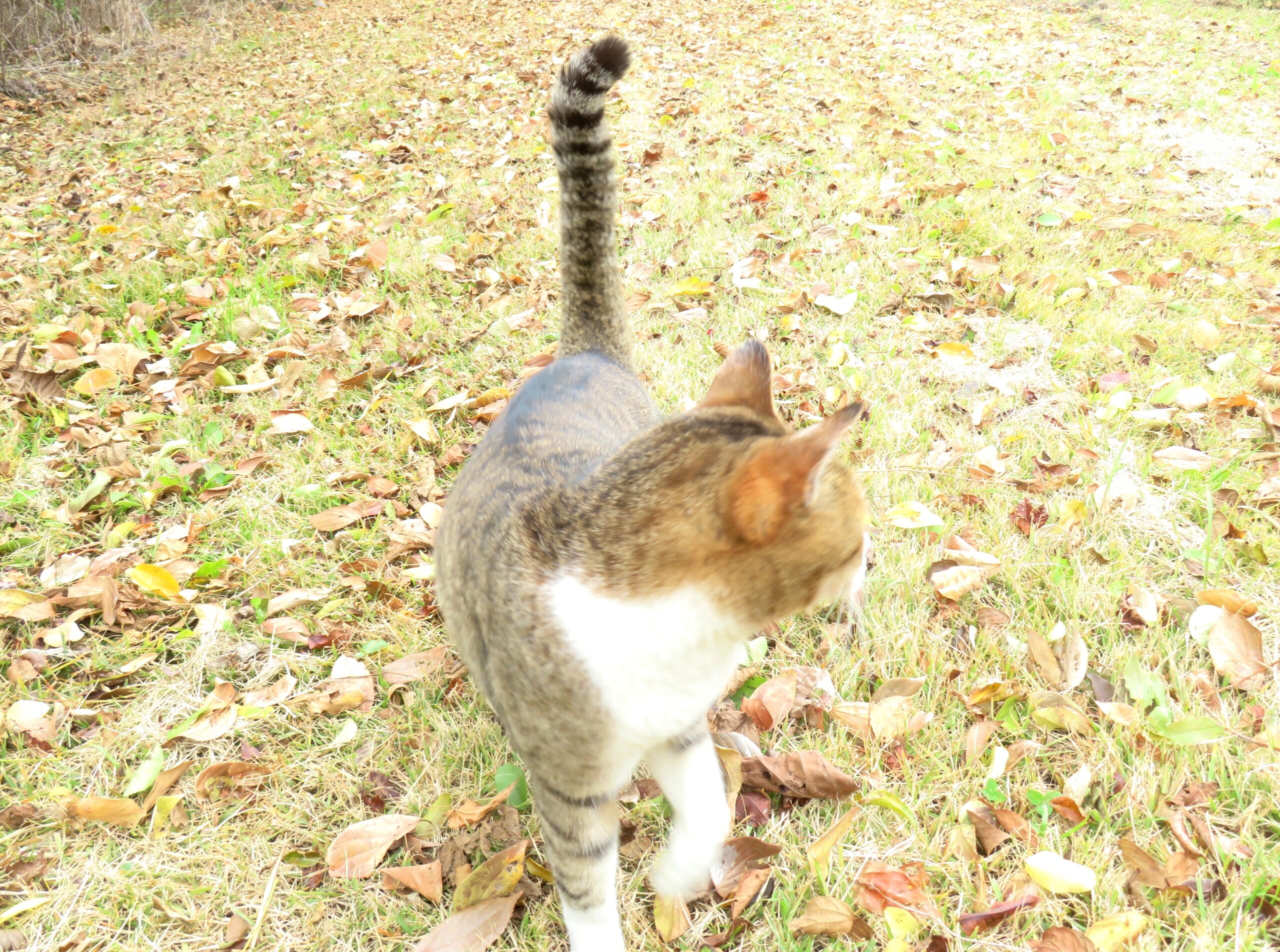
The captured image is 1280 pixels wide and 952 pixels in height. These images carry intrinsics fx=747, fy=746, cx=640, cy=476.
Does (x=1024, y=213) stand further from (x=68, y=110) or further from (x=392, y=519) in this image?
(x=68, y=110)

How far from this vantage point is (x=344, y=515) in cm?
279

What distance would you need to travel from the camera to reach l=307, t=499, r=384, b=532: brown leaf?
2.76m

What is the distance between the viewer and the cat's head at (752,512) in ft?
4.09

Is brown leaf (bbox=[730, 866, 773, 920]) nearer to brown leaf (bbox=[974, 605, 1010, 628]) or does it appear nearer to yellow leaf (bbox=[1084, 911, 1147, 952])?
yellow leaf (bbox=[1084, 911, 1147, 952])

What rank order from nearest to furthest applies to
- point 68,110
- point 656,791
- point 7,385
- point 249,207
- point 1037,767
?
point 1037,767, point 656,791, point 7,385, point 249,207, point 68,110

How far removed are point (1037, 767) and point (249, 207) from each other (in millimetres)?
5431

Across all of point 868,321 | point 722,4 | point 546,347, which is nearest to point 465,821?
point 546,347

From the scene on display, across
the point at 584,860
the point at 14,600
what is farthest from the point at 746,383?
the point at 14,600

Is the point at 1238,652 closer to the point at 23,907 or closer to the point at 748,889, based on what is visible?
the point at 748,889

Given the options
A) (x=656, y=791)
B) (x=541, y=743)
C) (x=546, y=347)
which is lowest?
(x=656, y=791)

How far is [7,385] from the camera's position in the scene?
11.2ft

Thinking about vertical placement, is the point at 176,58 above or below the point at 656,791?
above

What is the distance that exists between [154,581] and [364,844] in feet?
4.03

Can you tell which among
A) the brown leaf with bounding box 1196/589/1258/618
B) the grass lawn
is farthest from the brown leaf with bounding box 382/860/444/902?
the brown leaf with bounding box 1196/589/1258/618
